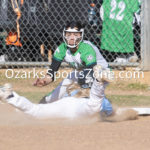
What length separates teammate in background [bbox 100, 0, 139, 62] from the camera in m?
8.41

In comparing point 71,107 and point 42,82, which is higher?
point 42,82

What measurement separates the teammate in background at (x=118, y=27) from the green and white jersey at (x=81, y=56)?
9.13 feet

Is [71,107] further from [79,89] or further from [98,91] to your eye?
[79,89]

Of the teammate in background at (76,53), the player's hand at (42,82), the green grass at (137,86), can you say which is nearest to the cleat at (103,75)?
the teammate in background at (76,53)

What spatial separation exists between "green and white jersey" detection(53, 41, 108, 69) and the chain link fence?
9.07ft

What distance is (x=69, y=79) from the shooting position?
6.05 meters

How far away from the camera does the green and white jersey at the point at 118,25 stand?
8.40 m

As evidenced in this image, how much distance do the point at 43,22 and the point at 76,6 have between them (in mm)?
667

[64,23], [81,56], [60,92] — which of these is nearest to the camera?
[81,56]

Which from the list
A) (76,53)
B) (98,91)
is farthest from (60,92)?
(98,91)

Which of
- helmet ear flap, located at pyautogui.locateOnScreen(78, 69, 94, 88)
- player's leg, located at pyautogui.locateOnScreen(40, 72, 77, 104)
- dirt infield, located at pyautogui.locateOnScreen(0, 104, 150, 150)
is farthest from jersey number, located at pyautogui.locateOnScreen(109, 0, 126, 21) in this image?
dirt infield, located at pyautogui.locateOnScreen(0, 104, 150, 150)

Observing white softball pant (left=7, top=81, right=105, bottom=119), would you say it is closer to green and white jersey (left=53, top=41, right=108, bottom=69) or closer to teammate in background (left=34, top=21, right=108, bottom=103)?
teammate in background (left=34, top=21, right=108, bottom=103)

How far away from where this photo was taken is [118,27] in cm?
855

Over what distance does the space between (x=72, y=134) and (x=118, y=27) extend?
448 cm
